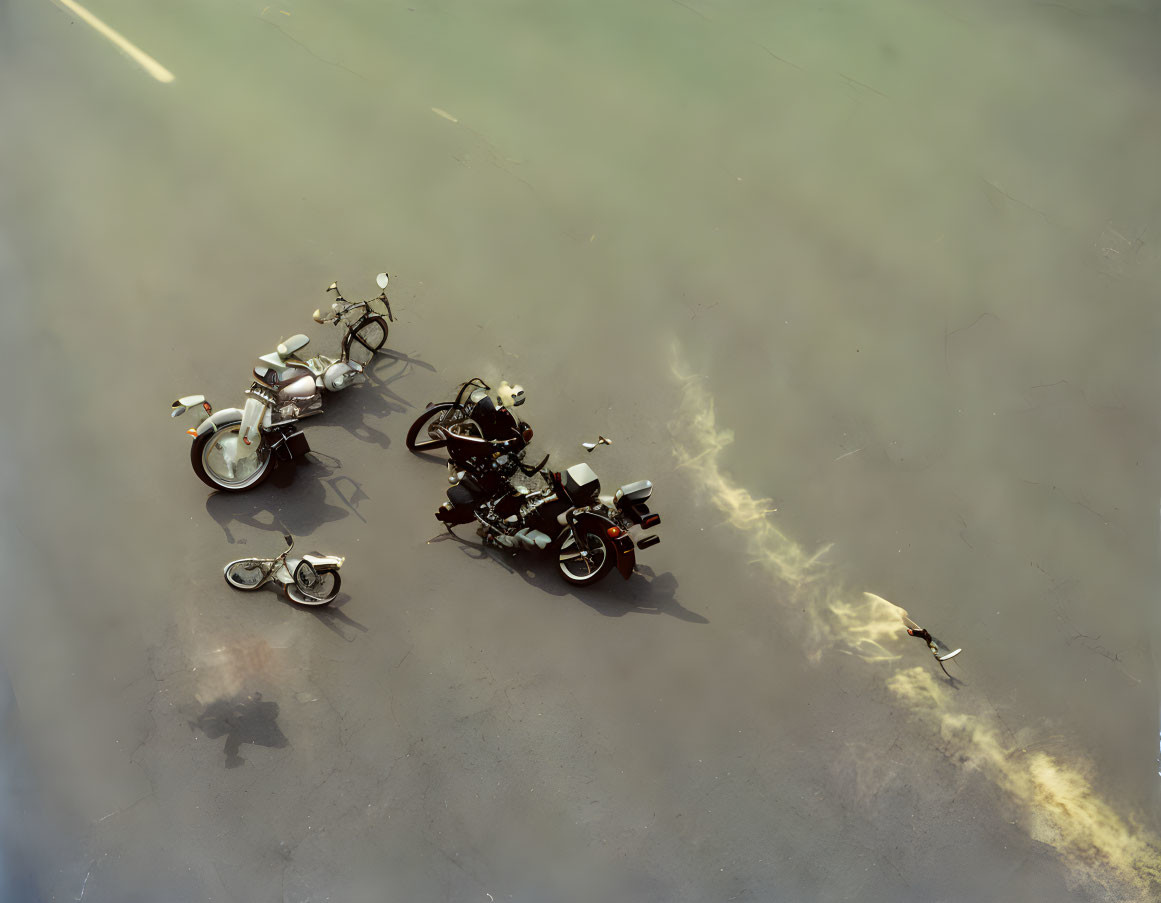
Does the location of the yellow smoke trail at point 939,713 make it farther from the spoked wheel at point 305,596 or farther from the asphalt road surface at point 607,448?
the spoked wheel at point 305,596

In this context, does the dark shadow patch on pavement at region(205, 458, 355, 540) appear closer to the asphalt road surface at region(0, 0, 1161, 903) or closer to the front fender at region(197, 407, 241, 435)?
the asphalt road surface at region(0, 0, 1161, 903)

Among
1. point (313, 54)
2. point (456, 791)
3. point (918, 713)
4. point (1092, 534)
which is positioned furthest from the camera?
point (313, 54)

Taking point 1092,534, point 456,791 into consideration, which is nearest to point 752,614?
point 456,791

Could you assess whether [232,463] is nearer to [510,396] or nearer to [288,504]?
[288,504]

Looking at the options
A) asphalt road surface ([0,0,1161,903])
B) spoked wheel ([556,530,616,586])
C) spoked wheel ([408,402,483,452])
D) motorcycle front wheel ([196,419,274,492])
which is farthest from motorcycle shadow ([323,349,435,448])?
spoked wheel ([556,530,616,586])

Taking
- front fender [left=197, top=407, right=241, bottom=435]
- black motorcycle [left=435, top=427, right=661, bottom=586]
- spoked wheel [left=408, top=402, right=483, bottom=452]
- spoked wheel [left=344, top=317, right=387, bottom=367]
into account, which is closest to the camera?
black motorcycle [left=435, top=427, right=661, bottom=586]

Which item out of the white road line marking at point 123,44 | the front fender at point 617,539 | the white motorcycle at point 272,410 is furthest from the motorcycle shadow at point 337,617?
the white road line marking at point 123,44

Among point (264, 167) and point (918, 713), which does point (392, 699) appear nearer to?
point (918, 713)
